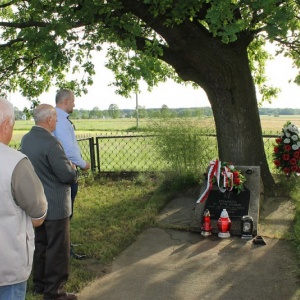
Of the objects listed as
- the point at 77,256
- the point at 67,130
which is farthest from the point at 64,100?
the point at 77,256

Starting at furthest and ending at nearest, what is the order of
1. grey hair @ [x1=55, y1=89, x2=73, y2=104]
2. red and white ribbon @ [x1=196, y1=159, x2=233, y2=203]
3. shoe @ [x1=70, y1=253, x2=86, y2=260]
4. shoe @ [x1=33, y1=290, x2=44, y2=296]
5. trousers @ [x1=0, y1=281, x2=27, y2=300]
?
red and white ribbon @ [x1=196, y1=159, x2=233, y2=203]
shoe @ [x1=70, y1=253, x2=86, y2=260]
grey hair @ [x1=55, y1=89, x2=73, y2=104]
shoe @ [x1=33, y1=290, x2=44, y2=296]
trousers @ [x1=0, y1=281, x2=27, y2=300]

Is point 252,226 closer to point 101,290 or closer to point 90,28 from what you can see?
point 101,290

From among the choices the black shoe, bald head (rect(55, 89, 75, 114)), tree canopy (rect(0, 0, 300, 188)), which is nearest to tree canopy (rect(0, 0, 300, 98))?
tree canopy (rect(0, 0, 300, 188))

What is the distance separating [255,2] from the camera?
17.4 ft

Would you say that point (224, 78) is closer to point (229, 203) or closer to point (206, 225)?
point (229, 203)

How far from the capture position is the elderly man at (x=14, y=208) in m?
2.47

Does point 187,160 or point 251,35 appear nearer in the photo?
point 251,35

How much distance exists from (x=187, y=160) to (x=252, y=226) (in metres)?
3.46

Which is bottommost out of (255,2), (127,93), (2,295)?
(2,295)

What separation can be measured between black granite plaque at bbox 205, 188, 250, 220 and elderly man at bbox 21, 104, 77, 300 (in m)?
2.91

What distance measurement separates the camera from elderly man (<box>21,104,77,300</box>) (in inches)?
154

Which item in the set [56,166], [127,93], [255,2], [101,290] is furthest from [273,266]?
[127,93]

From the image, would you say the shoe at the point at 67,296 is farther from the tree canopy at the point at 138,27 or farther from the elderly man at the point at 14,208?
the tree canopy at the point at 138,27

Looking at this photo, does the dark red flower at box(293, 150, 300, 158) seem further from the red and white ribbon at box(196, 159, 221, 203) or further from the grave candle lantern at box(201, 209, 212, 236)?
the grave candle lantern at box(201, 209, 212, 236)
